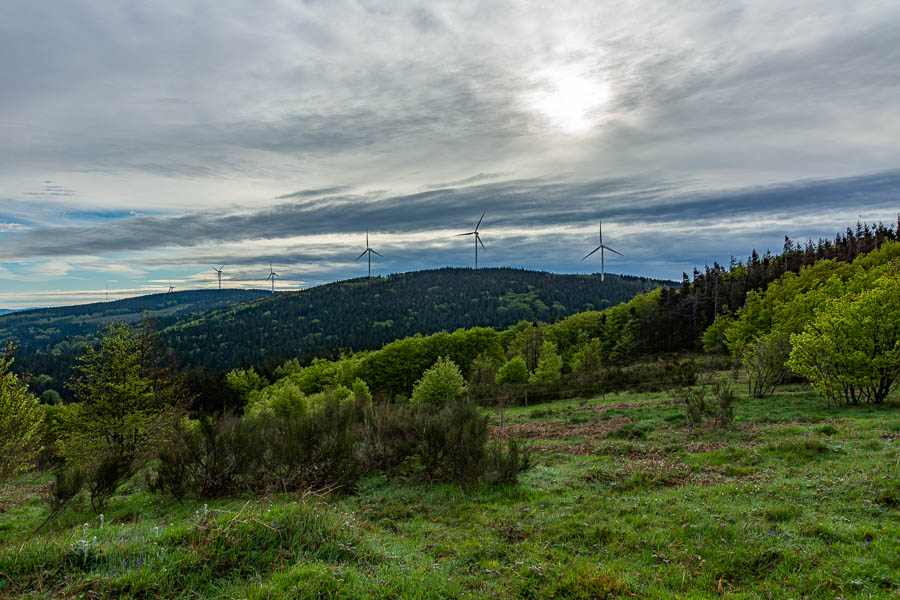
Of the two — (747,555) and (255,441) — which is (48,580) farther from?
(747,555)

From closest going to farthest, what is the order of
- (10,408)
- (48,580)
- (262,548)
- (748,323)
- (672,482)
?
(48,580) < (262,548) < (672,482) < (10,408) < (748,323)

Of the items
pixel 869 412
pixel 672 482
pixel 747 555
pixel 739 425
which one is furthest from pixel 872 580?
pixel 869 412

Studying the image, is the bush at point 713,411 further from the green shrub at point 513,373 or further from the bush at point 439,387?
the green shrub at point 513,373

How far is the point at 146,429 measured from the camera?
1123 inches

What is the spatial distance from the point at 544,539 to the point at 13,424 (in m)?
28.2

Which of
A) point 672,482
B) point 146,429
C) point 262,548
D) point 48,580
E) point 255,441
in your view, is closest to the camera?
point 48,580

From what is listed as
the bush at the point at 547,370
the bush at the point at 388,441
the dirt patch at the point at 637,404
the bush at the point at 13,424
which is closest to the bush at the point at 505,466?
the bush at the point at 388,441

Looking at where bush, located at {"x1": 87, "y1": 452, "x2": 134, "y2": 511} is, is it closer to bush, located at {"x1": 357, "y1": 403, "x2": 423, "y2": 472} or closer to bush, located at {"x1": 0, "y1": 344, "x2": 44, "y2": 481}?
bush, located at {"x1": 357, "y1": 403, "x2": 423, "y2": 472}

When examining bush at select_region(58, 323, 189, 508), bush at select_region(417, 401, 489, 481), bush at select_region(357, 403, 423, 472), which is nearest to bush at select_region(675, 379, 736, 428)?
bush at select_region(417, 401, 489, 481)

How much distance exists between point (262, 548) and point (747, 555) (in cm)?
852

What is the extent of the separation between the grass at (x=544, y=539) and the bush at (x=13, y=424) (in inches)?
330

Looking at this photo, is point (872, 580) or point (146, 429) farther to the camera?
point (146, 429)

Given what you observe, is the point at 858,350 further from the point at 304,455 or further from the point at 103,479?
the point at 103,479

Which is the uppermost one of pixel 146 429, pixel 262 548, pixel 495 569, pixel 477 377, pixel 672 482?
pixel 262 548
